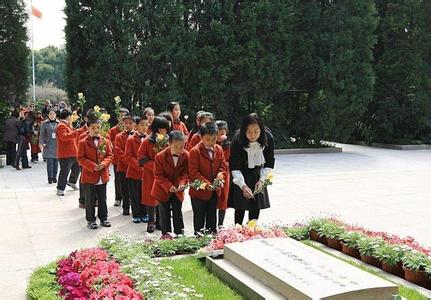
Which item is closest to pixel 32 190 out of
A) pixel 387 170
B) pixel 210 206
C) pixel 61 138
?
pixel 61 138

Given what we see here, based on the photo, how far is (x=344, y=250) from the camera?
18.9 ft

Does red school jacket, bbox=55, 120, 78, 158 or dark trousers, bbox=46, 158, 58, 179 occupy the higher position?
red school jacket, bbox=55, 120, 78, 158

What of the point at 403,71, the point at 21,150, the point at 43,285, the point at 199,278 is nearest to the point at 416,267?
the point at 199,278

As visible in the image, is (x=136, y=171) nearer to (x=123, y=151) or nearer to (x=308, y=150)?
(x=123, y=151)

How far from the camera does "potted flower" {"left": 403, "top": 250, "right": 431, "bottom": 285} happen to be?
481 centimetres

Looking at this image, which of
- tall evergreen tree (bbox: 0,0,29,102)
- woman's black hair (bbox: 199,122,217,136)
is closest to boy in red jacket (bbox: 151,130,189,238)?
woman's black hair (bbox: 199,122,217,136)

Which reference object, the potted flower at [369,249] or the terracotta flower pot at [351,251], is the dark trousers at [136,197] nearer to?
the terracotta flower pot at [351,251]

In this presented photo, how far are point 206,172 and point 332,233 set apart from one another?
164cm

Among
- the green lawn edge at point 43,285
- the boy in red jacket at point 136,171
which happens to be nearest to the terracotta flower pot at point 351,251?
the green lawn edge at point 43,285

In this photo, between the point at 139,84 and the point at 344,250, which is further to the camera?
the point at 139,84

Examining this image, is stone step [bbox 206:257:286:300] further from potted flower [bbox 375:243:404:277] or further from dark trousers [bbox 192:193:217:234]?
potted flower [bbox 375:243:404:277]

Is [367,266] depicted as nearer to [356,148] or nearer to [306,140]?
[306,140]

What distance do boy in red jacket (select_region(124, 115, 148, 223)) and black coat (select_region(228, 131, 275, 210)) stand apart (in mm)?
2165

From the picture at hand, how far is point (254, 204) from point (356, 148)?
15.6 meters
